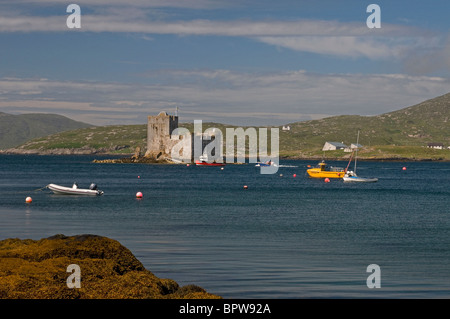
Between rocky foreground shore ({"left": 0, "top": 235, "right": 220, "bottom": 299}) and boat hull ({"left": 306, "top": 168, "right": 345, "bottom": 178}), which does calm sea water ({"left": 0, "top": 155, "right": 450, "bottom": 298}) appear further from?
boat hull ({"left": 306, "top": 168, "right": 345, "bottom": 178})

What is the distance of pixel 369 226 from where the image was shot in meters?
49.5

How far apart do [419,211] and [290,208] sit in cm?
1341

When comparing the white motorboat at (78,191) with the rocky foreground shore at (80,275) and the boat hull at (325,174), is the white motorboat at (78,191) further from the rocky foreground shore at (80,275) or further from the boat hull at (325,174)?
the boat hull at (325,174)

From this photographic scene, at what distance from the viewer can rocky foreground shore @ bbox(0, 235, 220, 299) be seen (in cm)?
1709

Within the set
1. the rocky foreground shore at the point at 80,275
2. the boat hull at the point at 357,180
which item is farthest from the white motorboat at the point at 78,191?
the boat hull at the point at 357,180

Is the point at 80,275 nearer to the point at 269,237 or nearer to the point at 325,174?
the point at 269,237

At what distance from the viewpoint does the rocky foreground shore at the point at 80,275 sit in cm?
1709

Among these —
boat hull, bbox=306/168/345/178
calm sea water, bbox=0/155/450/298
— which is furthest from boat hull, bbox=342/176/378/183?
calm sea water, bbox=0/155/450/298

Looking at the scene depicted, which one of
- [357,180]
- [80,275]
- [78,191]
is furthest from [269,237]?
[357,180]

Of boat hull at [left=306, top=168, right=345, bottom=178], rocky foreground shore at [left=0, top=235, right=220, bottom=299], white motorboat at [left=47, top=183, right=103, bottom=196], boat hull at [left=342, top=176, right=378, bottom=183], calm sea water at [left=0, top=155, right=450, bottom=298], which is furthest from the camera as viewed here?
boat hull at [left=306, top=168, right=345, bottom=178]

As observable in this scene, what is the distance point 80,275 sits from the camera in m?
18.8
